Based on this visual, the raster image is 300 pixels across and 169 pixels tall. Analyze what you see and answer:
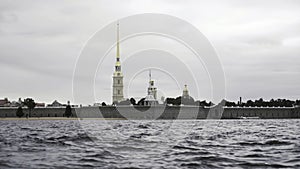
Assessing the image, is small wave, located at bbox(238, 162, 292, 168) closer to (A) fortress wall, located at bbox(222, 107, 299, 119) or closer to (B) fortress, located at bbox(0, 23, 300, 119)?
(B) fortress, located at bbox(0, 23, 300, 119)

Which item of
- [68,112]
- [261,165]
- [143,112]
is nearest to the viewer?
[261,165]

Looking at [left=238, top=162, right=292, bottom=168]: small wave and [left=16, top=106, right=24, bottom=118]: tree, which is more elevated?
[left=16, top=106, right=24, bottom=118]: tree

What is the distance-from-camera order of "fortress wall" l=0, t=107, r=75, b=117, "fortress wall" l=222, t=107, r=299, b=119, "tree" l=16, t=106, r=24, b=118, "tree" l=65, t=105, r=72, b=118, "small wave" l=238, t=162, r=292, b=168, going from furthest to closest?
"fortress wall" l=222, t=107, r=299, b=119 → "fortress wall" l=0, t=107, r=75, b=117 → "tree" l=16, t=106, r=24, b=118 → "tree" l=65, t=105, r=72, b=118 → "small wave" l=238, t=162, r=292, b=168

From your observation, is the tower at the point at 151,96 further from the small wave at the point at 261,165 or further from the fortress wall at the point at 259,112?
the small wave at the point at 261,165

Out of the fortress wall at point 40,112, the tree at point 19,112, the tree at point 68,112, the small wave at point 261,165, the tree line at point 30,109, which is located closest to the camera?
the small wave at point 261,165

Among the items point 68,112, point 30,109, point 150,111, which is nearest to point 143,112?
point 150,111

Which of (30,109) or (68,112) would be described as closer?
(68,112)

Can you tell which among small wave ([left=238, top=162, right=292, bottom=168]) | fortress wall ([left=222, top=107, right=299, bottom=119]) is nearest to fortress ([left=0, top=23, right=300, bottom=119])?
fortress wall ([left=222, top=107, right=299, bottom=119])

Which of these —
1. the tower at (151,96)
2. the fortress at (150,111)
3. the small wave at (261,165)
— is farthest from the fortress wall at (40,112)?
the small wave at (261,165)

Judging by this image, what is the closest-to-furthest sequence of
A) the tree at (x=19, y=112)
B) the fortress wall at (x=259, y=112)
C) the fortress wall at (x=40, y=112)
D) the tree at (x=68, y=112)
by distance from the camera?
the tree at (x=68, y=112) → the tree at (x=19, y=112) → the fortress wall at (x=40, y=112) → the fortress wall at (x=259, y=112)

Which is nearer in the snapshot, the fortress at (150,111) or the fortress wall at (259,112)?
the fortress at (150,111)

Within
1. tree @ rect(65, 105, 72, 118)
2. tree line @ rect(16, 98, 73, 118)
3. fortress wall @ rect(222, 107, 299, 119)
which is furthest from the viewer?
fortress wall @ rect(222, 107, 299, 119)

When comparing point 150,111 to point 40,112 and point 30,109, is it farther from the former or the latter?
point 30,109

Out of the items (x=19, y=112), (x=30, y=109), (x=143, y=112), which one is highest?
(x=30, y=109)
